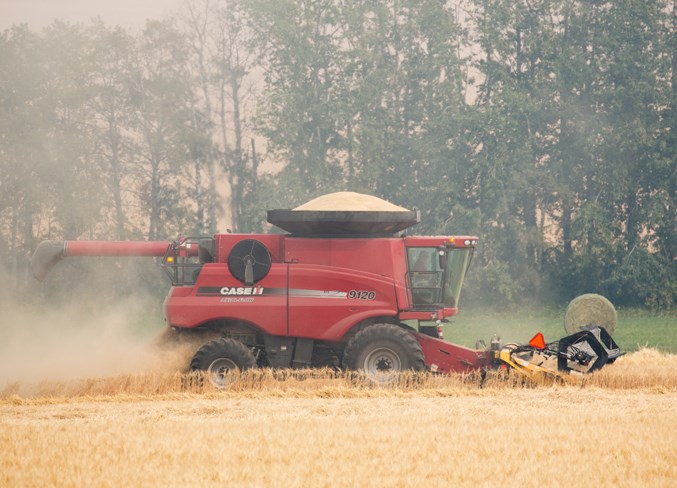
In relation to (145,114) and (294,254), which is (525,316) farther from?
(294,254)

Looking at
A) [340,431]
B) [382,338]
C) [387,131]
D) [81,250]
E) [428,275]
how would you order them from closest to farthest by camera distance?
[340,431]
[382,338]
[428,275]
[81,250]
[387,131]

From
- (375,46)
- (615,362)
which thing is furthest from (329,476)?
(375,46)

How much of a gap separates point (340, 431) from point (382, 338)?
330 centimetres

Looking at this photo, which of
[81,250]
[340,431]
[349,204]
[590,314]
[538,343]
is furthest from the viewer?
[590,314]

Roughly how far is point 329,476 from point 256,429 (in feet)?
7.50

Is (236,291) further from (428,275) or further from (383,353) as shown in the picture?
(428,275)

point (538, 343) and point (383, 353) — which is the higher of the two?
point (538, 343)

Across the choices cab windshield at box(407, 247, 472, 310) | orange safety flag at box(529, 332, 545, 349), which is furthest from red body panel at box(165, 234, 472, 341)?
orange safety flag at box(529, 332, 545, 349)

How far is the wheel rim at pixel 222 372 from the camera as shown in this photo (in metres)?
14.7

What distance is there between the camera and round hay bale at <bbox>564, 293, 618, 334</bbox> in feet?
76.5

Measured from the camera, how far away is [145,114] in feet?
123

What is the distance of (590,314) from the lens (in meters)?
23.4

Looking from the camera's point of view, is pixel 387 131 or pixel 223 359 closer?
pixel 223 359

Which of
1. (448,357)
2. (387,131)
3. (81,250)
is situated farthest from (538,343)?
(387,131)
